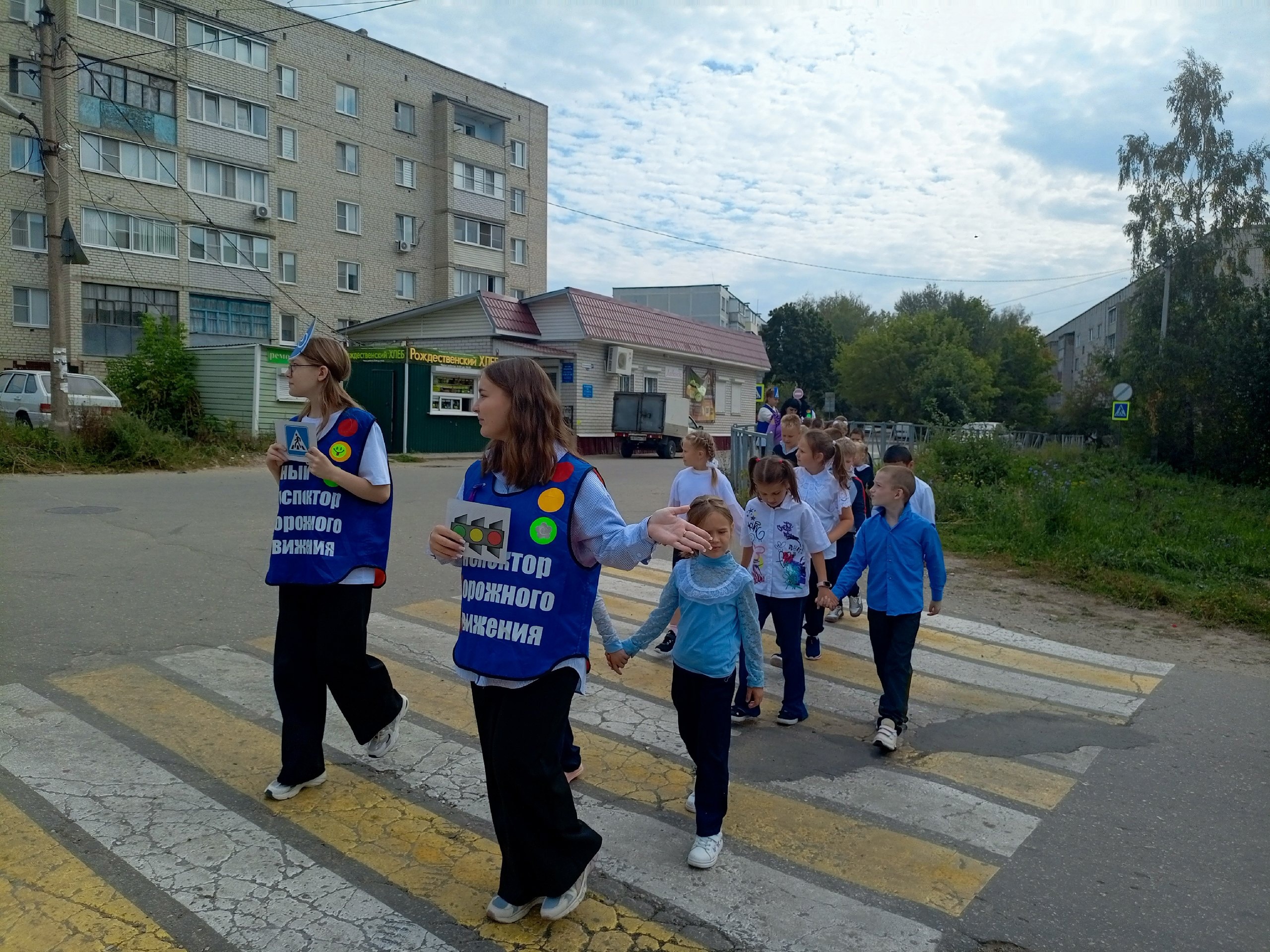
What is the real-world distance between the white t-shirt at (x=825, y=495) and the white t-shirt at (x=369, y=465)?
11.9ft

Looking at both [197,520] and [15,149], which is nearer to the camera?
[197,520]

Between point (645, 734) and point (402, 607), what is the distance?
11.2 ft

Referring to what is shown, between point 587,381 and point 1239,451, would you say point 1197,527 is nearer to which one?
point 1239,451

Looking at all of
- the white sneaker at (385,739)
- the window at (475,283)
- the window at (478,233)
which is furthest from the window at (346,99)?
the white sneaker at (385,739)

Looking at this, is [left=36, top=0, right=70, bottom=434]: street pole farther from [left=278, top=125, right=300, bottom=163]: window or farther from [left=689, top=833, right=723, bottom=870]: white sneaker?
[left=278, top=125, right=300, bottom=163]: window

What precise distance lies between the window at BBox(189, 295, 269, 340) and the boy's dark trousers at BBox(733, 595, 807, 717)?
115ft

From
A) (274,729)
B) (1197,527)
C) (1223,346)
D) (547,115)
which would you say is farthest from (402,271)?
(274,729)

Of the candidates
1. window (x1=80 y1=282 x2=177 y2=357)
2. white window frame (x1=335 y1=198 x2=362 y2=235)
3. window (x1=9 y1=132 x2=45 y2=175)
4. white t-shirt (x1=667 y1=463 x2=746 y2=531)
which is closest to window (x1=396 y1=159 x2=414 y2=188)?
white window frame (x1=335 y1=198 x2=362 y2=235)

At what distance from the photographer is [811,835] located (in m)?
3.91

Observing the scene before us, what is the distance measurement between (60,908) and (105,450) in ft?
55.5

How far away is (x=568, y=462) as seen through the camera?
3.04m

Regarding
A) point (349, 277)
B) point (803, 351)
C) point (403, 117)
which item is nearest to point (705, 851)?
point (349, 277)

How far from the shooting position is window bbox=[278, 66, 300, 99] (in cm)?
3772

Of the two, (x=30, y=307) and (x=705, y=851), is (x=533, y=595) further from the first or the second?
(x=30, y=307)
